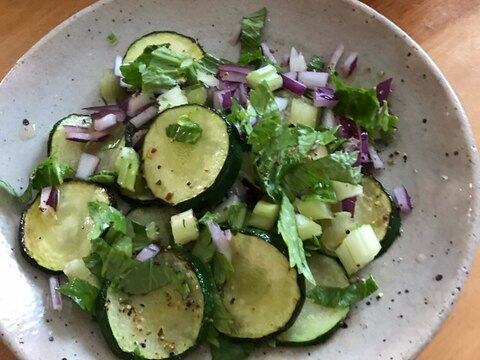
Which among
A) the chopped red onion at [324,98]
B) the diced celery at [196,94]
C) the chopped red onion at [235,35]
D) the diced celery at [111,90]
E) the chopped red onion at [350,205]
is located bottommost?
the chopped red onion at [350,205]

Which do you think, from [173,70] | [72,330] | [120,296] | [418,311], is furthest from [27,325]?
[418,311]

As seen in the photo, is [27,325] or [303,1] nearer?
[27,325]

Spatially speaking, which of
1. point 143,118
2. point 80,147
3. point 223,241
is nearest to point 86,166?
point 80,147

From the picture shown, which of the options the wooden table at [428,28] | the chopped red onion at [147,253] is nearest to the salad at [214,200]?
the chopped red onion at [147,253]

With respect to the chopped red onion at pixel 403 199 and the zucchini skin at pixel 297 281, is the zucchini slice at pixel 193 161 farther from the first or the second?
the chopped red onion at pixel 403 199

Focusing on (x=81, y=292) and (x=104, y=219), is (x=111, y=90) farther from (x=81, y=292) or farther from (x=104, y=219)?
(x=81, y=292)

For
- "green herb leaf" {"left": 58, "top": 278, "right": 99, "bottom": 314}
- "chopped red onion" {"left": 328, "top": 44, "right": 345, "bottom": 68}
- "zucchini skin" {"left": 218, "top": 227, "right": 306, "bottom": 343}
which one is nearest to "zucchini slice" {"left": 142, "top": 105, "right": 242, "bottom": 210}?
"zucchini skin" {"left": 218, "top": 227, "right": 306, "bottom": 343}

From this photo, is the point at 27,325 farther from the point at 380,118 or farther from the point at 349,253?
the point at 380,118
